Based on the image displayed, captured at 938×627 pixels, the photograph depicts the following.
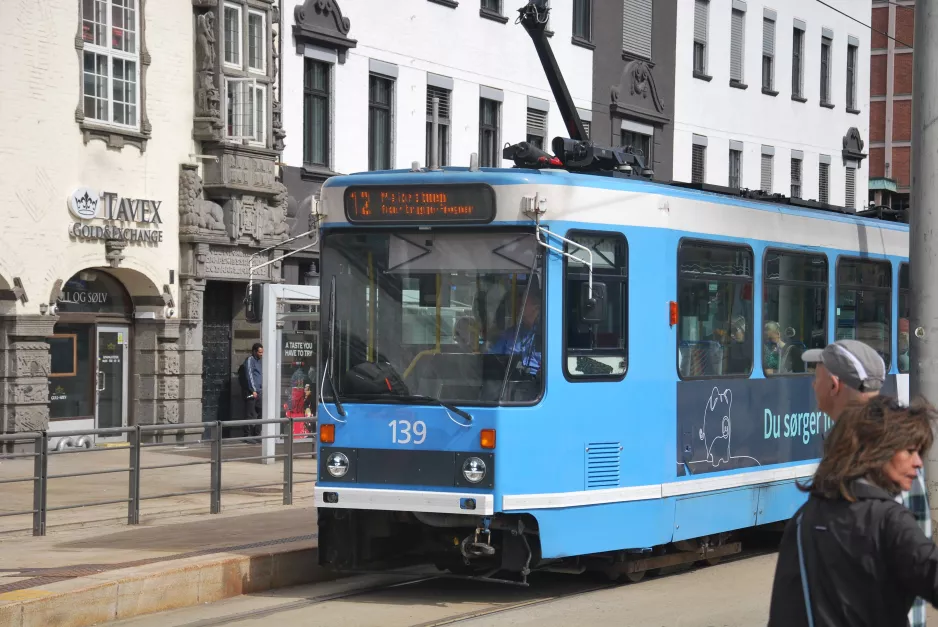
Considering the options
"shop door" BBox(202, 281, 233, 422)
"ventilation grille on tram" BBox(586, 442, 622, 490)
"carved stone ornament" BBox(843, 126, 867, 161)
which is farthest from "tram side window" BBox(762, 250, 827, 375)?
"carved stone ornament" BBox(843, 126, 867, 161)

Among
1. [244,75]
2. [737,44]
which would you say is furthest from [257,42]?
[737,44]

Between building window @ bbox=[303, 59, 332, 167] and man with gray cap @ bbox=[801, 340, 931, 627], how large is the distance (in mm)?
22206

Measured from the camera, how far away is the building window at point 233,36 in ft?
79.6

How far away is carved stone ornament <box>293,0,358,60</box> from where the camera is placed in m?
25.3

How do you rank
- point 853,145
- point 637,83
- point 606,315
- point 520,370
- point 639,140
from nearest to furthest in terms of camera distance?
point 520,370
point 606,315
point 637,83
point 639,140
point 853,145

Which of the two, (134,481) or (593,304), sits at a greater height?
(593,304)

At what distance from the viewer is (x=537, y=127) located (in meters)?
Result: 31.7

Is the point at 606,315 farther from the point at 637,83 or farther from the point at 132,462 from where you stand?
the point at 637,83

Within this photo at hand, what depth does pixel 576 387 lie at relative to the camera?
33.9ft

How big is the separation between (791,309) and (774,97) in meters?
27.8

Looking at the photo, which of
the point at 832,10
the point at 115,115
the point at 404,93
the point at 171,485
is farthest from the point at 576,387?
the point at 832,10

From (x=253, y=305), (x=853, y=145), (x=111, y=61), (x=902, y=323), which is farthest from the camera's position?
(x=853, y=145)

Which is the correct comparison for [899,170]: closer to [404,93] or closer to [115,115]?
[404,93]

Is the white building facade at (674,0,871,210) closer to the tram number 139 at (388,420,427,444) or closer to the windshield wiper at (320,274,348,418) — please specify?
the windshield wiper at (320,274,348,418)
